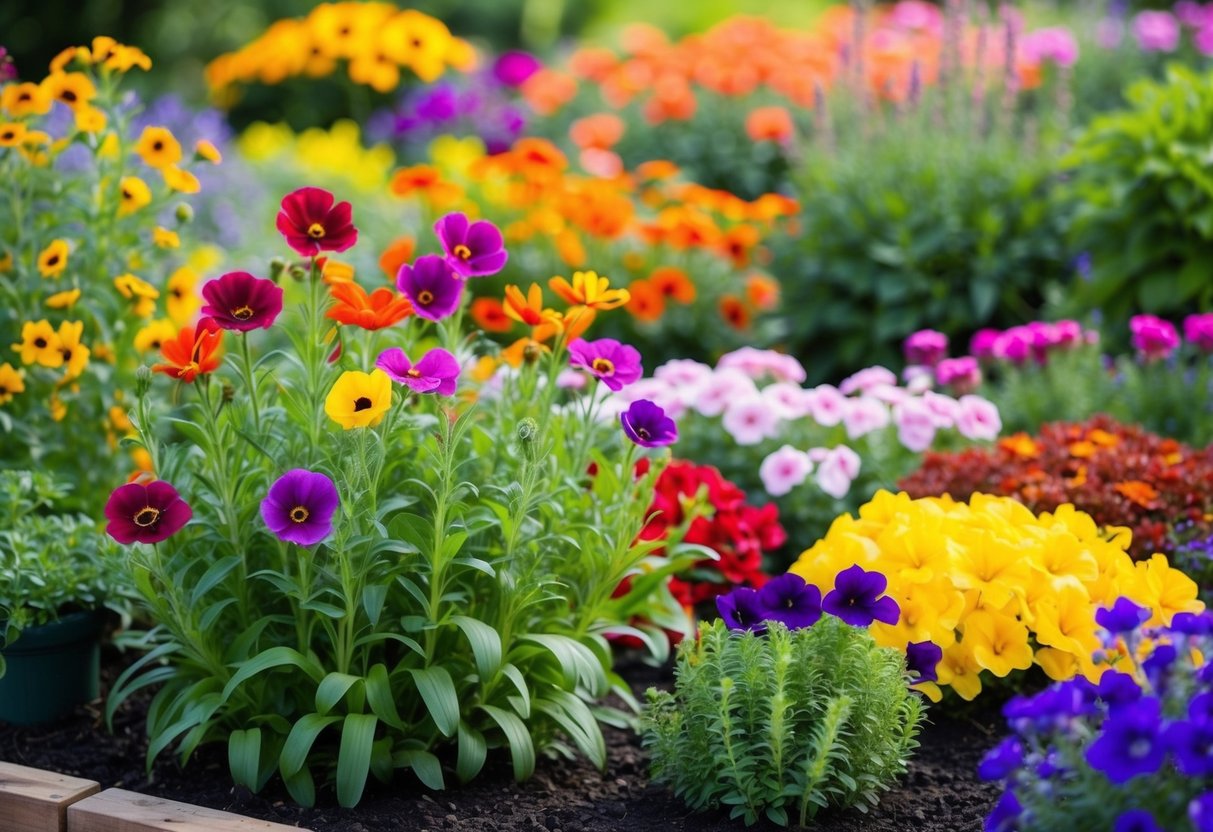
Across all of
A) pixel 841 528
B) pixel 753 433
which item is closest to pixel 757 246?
pixel 753 433

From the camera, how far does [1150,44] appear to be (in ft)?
26.0

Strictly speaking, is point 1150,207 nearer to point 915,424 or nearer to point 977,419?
point 977,419

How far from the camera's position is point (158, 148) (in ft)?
9.89

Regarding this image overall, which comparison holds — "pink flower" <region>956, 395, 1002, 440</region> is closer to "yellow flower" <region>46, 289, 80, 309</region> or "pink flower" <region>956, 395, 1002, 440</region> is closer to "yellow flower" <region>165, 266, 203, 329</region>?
"yellow flower" <region>165, 266, 203, 329</region>

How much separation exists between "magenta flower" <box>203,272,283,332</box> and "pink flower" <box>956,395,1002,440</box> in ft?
6.67

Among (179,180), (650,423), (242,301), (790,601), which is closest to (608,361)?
(650,423)

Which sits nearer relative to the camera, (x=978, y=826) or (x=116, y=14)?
(x=978, y=826)

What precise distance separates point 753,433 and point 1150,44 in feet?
19.0

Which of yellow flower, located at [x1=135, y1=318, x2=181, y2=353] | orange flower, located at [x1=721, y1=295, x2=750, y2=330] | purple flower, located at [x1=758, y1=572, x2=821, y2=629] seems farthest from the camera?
orange flower, located at [x1=721, y1=295, x2=750, y2=330]

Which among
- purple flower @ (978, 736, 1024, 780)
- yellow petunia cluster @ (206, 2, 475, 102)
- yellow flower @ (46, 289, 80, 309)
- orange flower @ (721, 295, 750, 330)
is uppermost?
yellow petunia cluster @ (206, 2, 475, 102)

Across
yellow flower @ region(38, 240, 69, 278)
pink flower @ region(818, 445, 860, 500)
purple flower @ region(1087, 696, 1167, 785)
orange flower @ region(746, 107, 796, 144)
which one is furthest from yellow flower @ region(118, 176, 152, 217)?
orange flower @ region(746, 107, 796, 144)

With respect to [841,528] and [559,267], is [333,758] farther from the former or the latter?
[559,267]

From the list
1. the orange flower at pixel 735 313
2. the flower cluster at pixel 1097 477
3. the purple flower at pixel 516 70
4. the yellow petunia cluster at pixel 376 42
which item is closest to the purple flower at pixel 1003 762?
the flower cluster at pixel 1097 477

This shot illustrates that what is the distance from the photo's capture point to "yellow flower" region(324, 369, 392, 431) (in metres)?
2.13
